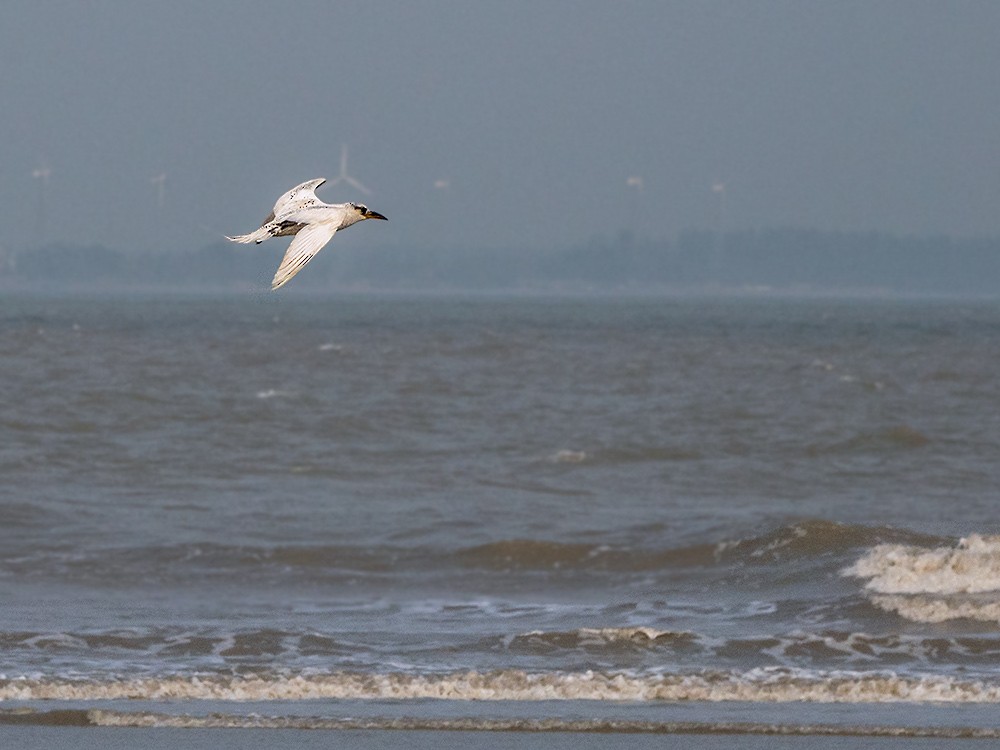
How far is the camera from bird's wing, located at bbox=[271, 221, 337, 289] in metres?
7.39

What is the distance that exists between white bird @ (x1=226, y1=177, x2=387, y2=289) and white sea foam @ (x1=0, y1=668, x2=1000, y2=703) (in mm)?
3108

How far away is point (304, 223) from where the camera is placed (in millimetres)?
8234

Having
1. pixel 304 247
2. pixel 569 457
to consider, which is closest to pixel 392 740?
pixel 304 247

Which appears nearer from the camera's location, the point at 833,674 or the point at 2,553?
the point at 833,674

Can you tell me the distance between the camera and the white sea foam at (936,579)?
42.5 ft

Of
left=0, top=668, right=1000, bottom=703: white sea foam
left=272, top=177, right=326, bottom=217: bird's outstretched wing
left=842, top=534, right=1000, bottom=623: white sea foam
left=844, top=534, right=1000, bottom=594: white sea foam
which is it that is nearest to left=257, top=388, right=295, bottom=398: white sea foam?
left=842, top=534, right=1000, bottom=623: white sea foam

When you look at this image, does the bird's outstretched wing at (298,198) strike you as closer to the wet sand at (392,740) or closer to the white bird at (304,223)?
the white bird at (304,223)

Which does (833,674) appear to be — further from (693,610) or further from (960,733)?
(693,610)

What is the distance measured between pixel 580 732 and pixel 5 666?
4163 millimetres

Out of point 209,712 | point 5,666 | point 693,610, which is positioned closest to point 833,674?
point 693,610

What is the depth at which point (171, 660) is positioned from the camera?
11.2 m

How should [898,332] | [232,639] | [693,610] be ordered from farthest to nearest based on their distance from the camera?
[898,332]
[693,610]
[232,639]

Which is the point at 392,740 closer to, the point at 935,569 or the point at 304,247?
the point at 304,247

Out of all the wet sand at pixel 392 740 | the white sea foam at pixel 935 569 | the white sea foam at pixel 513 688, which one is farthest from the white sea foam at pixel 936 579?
the wet sand at pixel 392 740
